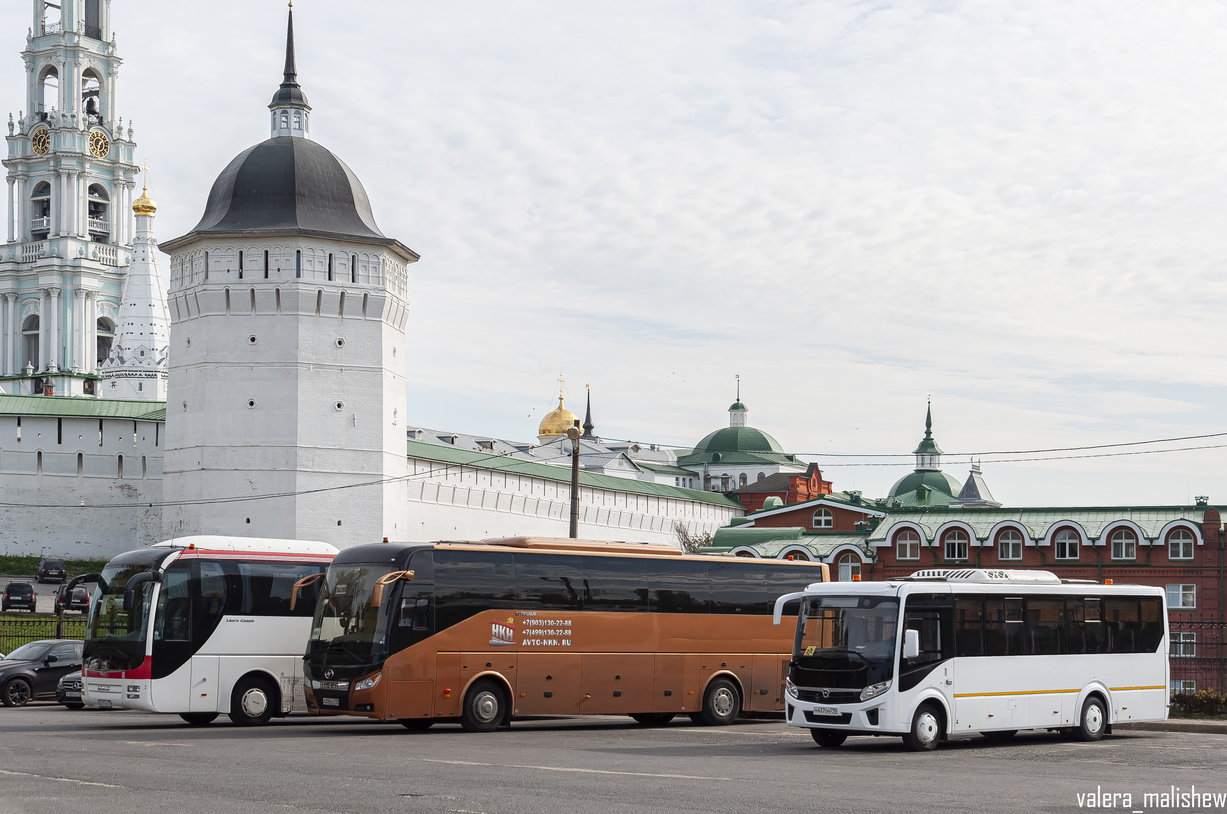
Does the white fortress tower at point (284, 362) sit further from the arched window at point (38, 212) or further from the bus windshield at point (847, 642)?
the arched window at point (38, 212)

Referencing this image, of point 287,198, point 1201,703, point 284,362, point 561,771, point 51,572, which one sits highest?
point 287,198

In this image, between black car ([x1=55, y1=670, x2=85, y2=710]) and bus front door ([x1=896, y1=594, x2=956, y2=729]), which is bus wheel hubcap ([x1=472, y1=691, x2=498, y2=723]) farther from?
black car ([x1=55, y1=670, x2=85, y2=710])

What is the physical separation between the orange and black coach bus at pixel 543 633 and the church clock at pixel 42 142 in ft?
337

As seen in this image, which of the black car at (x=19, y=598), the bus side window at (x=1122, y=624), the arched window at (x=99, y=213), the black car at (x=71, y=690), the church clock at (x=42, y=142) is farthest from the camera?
the arched window at (x=99, y=213)

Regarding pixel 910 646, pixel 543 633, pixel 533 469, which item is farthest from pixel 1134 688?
pixel 533 469

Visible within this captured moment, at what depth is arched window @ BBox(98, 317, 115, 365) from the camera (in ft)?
379

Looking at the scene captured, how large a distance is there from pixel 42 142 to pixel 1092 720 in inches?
4332

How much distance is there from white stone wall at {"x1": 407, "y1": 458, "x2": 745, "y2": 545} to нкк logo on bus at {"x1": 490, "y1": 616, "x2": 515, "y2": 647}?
3961 centimetres

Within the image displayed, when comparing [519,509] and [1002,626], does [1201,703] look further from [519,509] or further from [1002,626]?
[519,509]

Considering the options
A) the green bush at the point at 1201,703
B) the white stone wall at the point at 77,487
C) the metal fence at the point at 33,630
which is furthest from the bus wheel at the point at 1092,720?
the white stone wall at the point at 77,487

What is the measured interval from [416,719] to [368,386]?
1465 inches

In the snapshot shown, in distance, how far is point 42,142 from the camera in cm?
11350

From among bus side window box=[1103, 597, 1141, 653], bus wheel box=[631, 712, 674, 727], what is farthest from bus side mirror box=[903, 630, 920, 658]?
bus wheel box=[631, 712, 674, 727]

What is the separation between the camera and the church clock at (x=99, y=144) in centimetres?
11431
